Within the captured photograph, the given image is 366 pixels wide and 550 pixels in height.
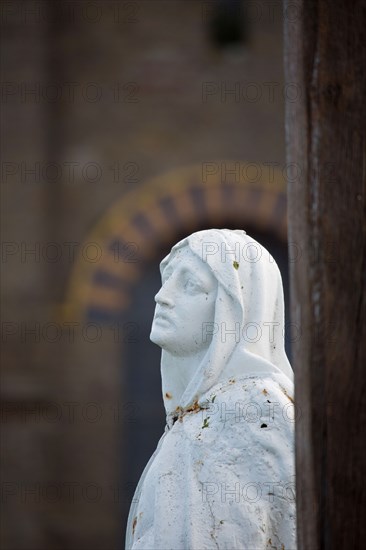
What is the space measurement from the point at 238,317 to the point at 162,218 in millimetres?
6721

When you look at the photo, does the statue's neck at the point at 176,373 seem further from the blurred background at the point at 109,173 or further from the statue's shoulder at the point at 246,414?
the blurred background at the point at 109,173

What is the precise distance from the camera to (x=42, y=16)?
35.3ft

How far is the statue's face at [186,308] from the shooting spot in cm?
402

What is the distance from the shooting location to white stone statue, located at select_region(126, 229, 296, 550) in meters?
3.66

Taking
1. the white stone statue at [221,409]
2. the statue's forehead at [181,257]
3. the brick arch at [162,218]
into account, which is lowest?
the white stone statue at [221,409]

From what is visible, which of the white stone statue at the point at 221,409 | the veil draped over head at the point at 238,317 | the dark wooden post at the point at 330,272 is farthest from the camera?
the veil draped over head at the point at 238,317

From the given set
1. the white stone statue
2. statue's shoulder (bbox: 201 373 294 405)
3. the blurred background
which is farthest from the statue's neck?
the blurred background

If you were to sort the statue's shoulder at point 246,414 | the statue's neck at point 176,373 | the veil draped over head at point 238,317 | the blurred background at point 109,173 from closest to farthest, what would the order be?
the statue's shoulder at point 246,414
the veil draped over head at point 238,317
the statue's neck at point 176,373
the blurred background at point 109,173

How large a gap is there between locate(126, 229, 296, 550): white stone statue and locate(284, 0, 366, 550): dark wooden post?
0.63 metres

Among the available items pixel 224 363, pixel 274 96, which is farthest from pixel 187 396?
pixel 274 96

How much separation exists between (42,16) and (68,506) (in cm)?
317

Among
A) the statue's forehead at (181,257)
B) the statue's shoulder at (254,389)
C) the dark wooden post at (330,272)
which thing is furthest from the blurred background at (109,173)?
the dark wooden post at (330,272)

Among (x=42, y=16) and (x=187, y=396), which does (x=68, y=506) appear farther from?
(x=187, y=396)

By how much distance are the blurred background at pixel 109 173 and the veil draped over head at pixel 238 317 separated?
6206 mm
